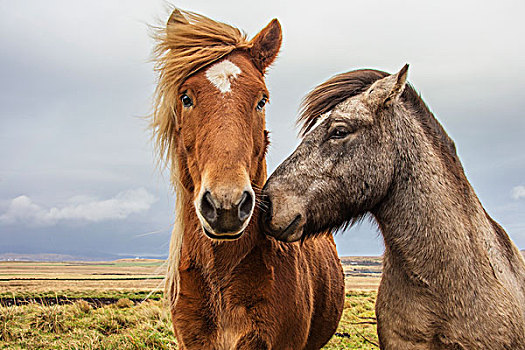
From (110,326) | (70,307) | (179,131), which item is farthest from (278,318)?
(70,307)

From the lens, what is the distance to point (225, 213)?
2.42m

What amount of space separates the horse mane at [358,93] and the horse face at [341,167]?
0.99 feet

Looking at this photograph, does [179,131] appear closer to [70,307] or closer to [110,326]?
[110,326]

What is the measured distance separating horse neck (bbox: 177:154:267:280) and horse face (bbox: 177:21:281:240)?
0.37m

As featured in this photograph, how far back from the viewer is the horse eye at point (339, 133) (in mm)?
3238

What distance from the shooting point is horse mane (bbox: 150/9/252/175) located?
3.24m

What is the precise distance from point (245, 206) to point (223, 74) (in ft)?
3.84

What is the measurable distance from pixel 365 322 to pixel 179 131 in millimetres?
9445

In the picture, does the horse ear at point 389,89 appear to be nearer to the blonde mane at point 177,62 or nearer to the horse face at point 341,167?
the horse face at point 341,167

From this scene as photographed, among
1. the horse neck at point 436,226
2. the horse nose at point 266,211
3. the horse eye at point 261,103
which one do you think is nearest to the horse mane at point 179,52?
the horse eye at point 261,103

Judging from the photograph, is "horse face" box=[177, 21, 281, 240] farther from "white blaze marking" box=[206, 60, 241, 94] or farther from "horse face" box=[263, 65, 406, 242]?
"horse face" box=[263, 65, 406, 242]

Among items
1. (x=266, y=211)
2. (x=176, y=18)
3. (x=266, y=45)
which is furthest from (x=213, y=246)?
(x=176, y=18)

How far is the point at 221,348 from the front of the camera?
3.06 m

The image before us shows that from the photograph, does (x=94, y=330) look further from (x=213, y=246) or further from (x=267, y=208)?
(x=267, y=208)
